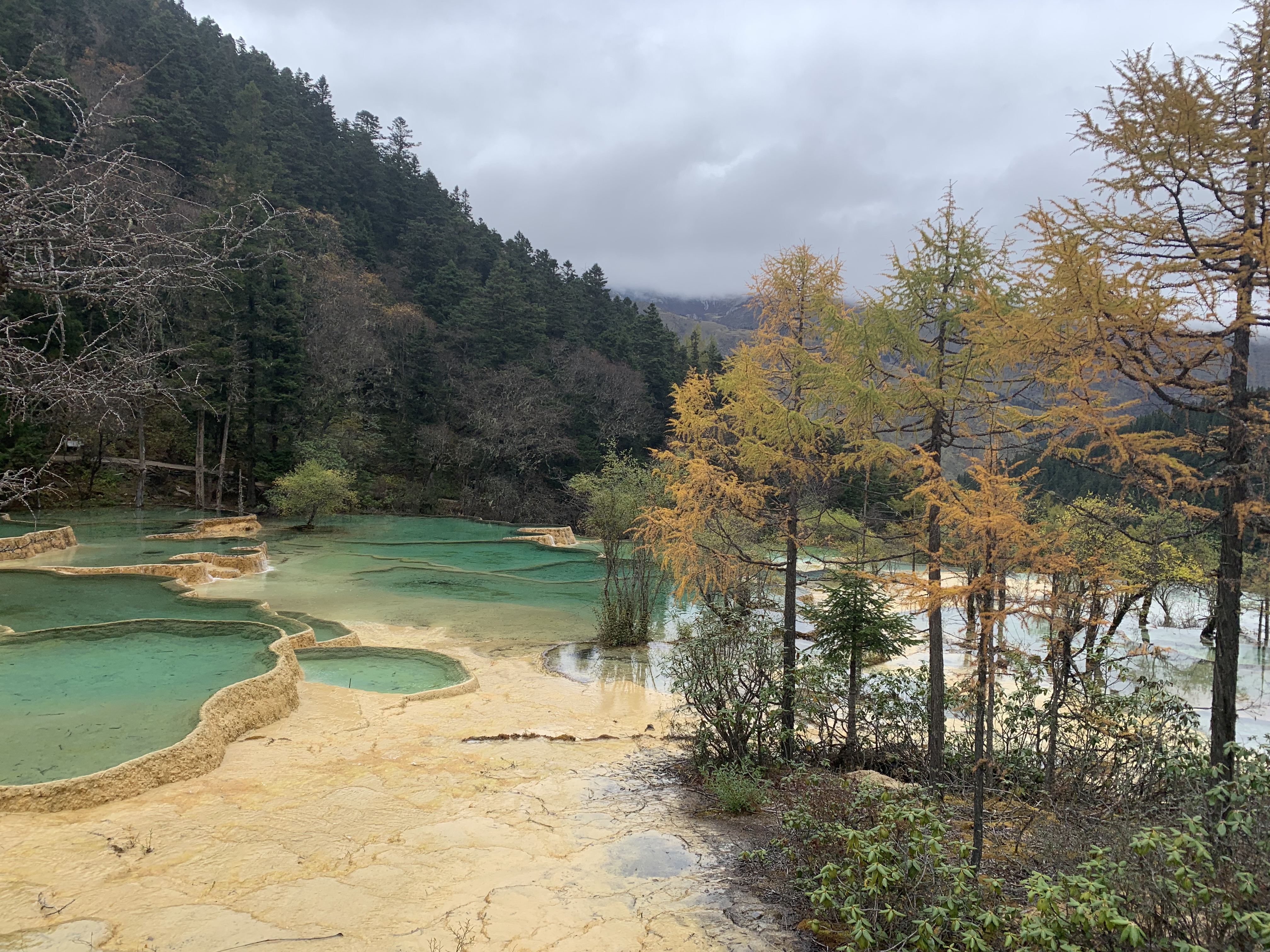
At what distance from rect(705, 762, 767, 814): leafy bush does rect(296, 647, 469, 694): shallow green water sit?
16.3ft

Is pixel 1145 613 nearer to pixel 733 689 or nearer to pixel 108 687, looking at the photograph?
pixel 733 689

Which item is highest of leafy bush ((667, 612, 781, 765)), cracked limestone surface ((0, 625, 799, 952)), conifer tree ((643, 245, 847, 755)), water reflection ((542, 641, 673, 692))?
conifer tree ((643, 245, 847, 755))

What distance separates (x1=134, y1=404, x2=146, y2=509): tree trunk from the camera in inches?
945

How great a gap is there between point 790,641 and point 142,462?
25.1m

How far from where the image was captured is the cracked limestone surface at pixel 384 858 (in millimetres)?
3764

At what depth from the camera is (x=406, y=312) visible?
37094mm

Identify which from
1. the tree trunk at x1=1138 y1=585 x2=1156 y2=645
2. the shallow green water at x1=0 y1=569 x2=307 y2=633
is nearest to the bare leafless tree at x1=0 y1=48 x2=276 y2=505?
the shallow green water at x1=0 y1=569 x2=307 y2=633

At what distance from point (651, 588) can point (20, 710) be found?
526 inches

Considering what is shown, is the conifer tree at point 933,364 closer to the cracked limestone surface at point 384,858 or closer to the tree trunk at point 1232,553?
the tree trunk at point 1232,553

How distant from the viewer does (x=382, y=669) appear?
34.5 feet

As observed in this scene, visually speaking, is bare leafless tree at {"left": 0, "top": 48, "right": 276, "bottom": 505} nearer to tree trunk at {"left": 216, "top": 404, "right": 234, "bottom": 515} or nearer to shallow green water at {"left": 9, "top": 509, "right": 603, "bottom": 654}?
shallow green water at {"left": 9, "top": 509, "right": 603, "bottom": 654}

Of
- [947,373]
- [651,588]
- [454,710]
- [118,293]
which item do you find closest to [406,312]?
[651,588]

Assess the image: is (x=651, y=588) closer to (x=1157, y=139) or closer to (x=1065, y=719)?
(x=1065, y=719)

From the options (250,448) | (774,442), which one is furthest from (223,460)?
(774,442)
